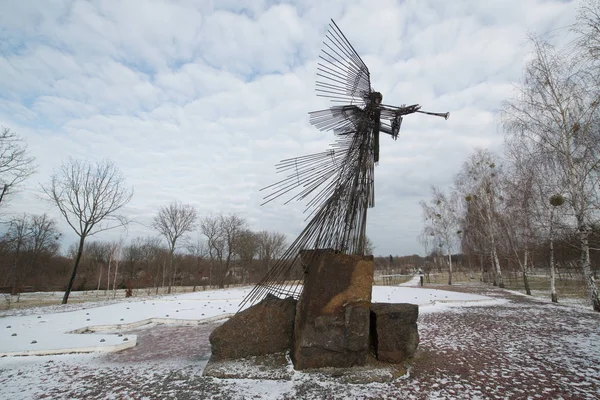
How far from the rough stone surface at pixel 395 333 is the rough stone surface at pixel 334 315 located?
1.17ft

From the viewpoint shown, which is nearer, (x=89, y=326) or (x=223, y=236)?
(x=89, y=326)

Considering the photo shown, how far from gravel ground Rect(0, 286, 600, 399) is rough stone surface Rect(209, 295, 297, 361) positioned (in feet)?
1.60

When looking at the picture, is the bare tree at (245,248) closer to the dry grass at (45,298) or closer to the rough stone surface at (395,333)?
the dry grass at (45,298)

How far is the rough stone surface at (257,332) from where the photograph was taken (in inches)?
174

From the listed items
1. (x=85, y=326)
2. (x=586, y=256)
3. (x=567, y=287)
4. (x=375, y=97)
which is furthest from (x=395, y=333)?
(x=567, y=287)

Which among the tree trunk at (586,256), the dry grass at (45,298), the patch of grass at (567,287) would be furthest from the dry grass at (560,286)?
the dry grass at (45,298)

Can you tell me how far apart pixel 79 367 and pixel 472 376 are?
18.8 ft

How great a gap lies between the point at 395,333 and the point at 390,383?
2.65 ft

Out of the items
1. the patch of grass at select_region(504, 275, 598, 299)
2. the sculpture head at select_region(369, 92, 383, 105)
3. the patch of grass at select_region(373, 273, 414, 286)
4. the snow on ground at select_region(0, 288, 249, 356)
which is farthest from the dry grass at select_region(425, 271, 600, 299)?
the snow on ground at select_region(0, 288, 249, 356)

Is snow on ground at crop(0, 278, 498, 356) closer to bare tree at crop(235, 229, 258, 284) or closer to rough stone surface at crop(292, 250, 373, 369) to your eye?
rough stone surface at crop(292, 250, 373, 369)

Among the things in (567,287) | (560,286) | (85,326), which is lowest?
(560,286)

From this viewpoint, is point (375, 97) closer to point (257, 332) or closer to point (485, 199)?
point (257, 332)

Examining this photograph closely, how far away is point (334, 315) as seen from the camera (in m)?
4.03

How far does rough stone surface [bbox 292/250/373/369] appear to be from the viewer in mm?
3992
